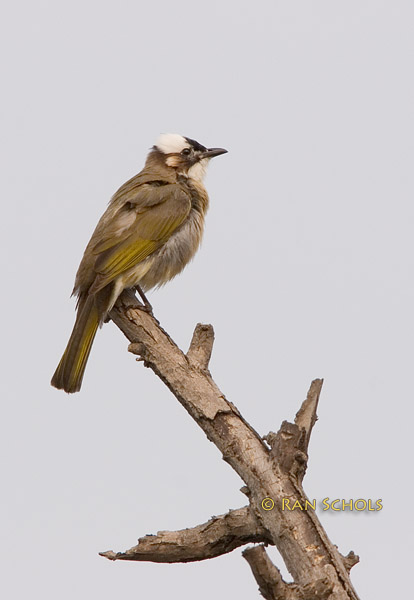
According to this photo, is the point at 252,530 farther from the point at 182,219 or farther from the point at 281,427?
the point at 182,219

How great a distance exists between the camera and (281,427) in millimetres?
5465

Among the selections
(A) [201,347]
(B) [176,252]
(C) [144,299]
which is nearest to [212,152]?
(B) [176,252]

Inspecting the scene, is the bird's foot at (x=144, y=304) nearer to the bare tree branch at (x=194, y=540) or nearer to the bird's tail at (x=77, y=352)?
the bird's tail at (x=77, y=352)

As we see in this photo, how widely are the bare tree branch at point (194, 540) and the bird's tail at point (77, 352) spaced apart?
1.93m

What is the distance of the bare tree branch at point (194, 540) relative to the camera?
5.56 meters

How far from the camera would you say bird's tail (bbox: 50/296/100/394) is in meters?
7.21

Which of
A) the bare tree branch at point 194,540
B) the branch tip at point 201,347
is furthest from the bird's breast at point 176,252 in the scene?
the bare tree branch at point 194,540

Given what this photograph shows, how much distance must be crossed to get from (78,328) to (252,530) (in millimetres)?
2453

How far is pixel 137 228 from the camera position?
766 cm

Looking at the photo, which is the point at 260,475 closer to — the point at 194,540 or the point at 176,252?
the point at 194,540

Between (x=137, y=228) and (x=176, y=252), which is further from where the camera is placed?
(x=176, y=252)

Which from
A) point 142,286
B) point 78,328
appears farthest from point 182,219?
point 78,328

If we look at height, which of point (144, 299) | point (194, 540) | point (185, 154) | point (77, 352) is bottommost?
point (194, 540)

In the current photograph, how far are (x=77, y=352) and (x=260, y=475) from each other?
2.28m
